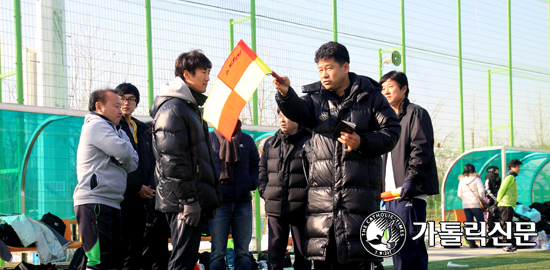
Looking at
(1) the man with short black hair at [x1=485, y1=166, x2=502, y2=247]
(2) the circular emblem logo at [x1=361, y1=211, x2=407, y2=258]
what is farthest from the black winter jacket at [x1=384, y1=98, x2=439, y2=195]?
(1) the man with short black hair at [x1=485, y1=166, x2=502, y2=247]

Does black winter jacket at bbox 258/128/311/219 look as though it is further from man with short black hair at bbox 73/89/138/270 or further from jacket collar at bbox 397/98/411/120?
man with short black hair at bbox 73/89/138/270

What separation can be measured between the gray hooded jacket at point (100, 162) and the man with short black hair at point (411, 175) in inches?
88.5

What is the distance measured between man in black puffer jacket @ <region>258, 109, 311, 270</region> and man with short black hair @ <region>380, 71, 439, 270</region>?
3.50 feet

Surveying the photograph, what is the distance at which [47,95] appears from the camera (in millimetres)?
7180

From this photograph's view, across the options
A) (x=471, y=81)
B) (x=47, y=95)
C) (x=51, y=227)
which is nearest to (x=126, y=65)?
(x=47, y=95)

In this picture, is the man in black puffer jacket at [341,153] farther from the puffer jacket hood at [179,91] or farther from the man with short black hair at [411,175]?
the man with short black hair at [411,175]

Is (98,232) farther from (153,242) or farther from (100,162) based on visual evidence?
(153,242)

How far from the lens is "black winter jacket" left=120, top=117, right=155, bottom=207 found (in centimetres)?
516

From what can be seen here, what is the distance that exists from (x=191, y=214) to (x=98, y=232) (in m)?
0.99

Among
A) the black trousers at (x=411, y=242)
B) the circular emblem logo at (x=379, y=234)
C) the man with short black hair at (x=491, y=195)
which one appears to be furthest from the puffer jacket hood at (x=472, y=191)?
the circular emblem logo at (x=379, y=234)

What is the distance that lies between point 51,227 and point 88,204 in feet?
8.45

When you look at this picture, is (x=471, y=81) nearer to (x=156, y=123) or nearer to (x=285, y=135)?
(x=285, y=135)

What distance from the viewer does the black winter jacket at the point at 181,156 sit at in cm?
390

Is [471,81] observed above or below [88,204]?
above
